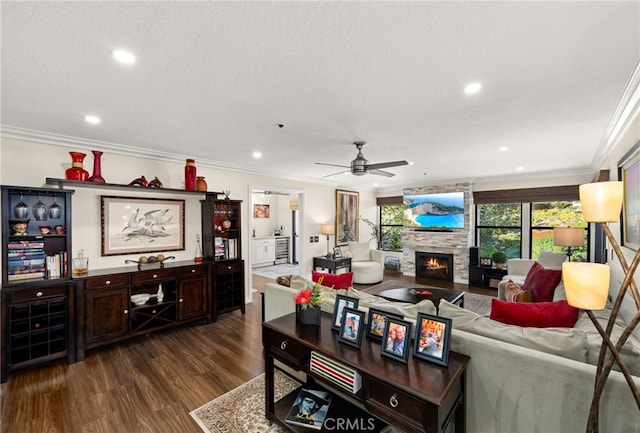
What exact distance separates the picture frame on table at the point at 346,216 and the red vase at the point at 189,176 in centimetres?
385

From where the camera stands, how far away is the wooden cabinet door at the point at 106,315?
309 cm

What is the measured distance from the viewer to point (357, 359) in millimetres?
1577

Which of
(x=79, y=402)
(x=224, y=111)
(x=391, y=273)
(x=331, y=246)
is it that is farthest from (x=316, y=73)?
(x=391, y=273)

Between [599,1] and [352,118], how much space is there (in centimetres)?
171

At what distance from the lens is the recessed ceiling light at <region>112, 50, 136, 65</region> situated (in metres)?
1.61

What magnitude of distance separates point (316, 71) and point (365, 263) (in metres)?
5.27

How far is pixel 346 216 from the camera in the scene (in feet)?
24.4

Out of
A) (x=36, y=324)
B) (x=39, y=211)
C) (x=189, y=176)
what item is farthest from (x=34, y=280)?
(x=189, y=176)

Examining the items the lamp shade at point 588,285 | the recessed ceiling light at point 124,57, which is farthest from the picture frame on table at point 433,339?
the recessed ceiling light at point 124,57

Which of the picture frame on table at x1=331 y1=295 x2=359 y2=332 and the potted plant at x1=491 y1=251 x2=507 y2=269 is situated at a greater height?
the picture frame on table at x1=331 y1=295 x2=359 y2=332

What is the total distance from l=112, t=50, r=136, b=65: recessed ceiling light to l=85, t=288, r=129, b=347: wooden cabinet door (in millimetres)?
2669

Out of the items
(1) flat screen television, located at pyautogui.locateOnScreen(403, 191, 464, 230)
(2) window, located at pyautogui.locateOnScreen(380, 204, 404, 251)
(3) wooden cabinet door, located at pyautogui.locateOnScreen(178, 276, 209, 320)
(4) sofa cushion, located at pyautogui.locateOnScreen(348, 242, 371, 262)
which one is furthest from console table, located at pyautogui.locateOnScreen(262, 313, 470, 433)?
(2) window, located at pyautogui.locateOnScreen(380, 204, 404, 251)

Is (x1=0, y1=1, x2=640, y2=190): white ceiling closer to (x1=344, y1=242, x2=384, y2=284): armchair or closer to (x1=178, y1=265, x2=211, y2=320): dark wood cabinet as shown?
(x1=178, y1=265, x2=211, y2=320): dark wood cabinet

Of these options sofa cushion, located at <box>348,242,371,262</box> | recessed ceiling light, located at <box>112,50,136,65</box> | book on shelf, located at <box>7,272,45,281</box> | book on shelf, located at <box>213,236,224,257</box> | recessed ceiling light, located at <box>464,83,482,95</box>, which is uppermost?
recessed ceiling light, located at <box>112,50,136,65</box>
